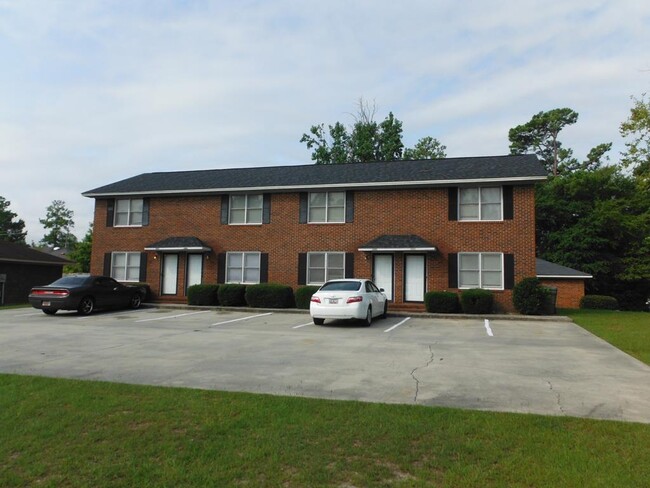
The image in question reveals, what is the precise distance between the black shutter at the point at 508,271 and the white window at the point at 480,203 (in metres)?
1.65

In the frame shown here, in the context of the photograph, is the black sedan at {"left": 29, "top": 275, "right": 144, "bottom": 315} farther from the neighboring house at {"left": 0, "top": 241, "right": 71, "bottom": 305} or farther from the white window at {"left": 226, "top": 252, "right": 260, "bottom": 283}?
the neighboring house at {"left": 0, "top": 241, "right": 71, "bottom": 305}

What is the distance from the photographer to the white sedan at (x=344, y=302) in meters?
14.0

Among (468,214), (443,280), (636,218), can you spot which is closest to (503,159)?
(468,214)

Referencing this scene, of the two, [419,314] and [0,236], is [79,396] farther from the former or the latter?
[0,236]

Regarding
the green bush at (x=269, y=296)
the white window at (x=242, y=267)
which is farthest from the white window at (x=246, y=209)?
the green bush at (x=269, y=296)

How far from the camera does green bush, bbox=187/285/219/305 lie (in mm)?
21062

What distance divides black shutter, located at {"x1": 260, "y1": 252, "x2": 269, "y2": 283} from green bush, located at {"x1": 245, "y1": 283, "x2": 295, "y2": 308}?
1.47 m

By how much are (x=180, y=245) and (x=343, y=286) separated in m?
10.6

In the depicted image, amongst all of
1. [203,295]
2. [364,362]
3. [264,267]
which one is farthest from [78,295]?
[364,362]

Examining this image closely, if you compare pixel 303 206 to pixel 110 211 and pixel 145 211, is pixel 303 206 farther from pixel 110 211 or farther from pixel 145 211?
pixel 110 211

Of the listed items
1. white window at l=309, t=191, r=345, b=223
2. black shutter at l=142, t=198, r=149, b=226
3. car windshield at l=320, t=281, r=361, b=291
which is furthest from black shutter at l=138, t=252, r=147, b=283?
car windshield at l=320, t=281, r=361, b=291

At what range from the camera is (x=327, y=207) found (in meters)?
21.6

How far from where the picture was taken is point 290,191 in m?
21.9

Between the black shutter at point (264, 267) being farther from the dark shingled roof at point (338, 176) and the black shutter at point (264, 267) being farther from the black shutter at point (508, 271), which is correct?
the black shutter at point (508, 271)
